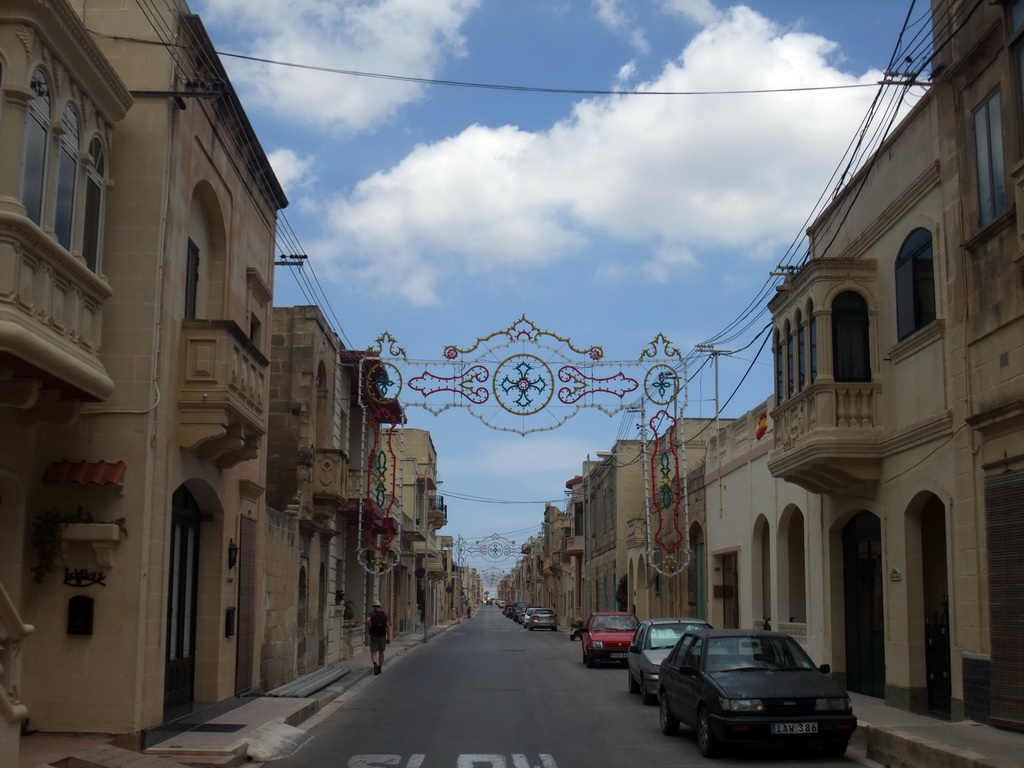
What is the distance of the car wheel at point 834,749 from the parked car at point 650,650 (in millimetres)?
6137

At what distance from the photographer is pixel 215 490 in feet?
53.7

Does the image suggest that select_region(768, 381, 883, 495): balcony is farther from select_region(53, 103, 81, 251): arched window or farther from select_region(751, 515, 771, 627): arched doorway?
select_region(53, 103, 81, 251): arched window

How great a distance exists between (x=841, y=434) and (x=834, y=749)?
665 centimetres

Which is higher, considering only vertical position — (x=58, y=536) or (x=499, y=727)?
(x=58, y=536)

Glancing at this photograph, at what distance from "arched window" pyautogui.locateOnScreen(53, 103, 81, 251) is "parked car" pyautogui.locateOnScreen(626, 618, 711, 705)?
1274cm

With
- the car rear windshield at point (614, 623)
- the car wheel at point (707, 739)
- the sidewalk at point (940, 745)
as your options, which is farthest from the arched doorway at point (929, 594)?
the car rear windshield at point (614, 623)

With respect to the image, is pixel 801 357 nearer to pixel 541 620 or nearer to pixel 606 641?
pixel 606 641

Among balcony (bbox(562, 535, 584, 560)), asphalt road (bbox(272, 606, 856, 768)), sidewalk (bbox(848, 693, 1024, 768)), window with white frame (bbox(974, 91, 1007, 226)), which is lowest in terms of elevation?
asphalt road (bbox(272, 606, 856, 768))

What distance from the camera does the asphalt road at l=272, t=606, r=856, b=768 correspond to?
13086 millimetres

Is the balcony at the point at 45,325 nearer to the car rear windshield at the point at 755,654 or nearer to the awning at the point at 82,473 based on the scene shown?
the awning at the point at 82,473

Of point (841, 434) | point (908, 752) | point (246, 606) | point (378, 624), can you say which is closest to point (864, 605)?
point (841, 434)

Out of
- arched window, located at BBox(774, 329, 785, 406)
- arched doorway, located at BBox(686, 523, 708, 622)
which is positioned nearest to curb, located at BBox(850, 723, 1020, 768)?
arched window, located at BBox(774, 329, 785, 406)

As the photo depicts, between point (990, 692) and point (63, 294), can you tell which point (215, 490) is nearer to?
point (63, 294)

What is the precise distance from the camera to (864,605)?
799 inches
